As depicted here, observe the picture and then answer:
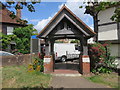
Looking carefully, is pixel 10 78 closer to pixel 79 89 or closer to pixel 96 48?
pixel 79 89

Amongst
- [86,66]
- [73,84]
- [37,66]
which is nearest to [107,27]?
[86,66]

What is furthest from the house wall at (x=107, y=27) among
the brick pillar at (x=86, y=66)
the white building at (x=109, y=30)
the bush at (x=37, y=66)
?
the bush at (x=37, y=66)

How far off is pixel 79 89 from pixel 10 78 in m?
4.24

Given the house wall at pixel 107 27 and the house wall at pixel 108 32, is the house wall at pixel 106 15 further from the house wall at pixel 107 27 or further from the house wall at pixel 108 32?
the house wall at pixel 108 32

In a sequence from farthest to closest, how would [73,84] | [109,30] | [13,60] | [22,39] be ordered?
[22,39], [13,60], [109,30], [73,84]

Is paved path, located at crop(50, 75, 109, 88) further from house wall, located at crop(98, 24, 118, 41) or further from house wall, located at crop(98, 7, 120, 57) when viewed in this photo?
house wall, located at crop(98, 24, 118, 41)

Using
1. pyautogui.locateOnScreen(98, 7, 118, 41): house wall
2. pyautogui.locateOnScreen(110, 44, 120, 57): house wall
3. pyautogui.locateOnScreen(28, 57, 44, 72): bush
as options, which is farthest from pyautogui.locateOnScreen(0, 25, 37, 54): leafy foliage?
pyautogui.locateOnScreen(110, 44, 120, 57): house wall

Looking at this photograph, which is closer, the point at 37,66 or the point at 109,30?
the point at 37,66

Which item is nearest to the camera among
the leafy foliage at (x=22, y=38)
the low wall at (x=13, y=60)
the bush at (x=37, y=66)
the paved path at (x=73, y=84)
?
the paved path at (x=73, y=84)

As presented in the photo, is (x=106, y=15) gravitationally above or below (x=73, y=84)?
above

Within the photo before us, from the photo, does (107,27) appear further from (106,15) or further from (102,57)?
(102,57)

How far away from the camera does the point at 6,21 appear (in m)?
20.4

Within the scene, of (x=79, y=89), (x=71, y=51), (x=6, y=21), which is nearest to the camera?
(x=79, y=89)

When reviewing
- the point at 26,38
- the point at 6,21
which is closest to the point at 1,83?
the point at 26,38
